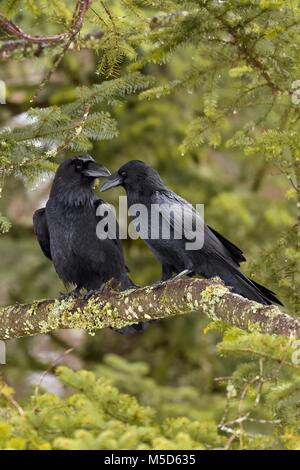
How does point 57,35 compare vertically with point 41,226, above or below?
above

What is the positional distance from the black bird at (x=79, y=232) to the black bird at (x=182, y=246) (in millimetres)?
412

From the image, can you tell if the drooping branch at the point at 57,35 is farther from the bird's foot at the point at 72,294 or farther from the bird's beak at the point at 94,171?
the bird's foot at the point at 72,294

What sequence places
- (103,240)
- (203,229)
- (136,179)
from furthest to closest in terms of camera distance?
(103,240), (136,179), (203,229)

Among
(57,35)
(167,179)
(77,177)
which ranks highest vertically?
(167,179)

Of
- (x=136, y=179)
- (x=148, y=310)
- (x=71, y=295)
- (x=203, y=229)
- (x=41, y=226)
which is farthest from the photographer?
(x=41, y=226)

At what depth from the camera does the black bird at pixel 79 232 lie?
6328mm

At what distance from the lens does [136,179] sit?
6047 mm

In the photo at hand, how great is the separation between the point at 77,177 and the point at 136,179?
1.97 ft

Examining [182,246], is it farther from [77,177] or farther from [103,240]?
[77,177]

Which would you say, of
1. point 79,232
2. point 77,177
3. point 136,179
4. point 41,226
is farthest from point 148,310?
point 41,226

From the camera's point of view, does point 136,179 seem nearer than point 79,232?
Yes

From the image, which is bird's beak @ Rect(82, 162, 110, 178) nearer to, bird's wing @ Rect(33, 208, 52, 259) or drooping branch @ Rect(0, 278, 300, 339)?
bird's wing @ Rect(33, 208, 52, 259)

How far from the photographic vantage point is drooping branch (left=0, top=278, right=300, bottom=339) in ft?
14.1

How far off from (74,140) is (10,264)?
510cm
